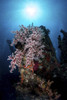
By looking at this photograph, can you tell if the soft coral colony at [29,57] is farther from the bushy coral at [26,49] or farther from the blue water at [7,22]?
the blue water at [7,22]

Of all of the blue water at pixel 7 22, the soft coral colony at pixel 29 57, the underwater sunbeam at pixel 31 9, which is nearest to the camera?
the soft coral colony at pixel 29 57

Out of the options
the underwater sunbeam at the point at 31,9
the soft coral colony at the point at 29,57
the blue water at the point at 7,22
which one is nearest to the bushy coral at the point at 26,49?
the soft coral colony at the point at 29,57

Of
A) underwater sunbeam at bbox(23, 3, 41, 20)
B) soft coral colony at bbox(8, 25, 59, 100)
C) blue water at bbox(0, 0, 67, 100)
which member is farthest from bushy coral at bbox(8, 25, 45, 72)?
underwater sunbeam at bbox(23, 3, 41, 20)

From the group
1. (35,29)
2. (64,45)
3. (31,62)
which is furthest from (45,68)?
(64,45)

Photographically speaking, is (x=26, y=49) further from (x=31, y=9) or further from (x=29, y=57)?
(x=31, y=9)

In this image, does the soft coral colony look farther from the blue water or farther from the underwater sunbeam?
the underwater sunbeam

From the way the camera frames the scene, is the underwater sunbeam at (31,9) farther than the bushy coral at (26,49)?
Yes

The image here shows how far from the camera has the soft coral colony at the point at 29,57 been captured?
3416mm

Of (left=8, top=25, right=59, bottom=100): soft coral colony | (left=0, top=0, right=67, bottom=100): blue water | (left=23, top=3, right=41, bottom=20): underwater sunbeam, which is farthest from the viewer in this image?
(left=23, top=3, right=41, bottom=20): underwater sunbeam

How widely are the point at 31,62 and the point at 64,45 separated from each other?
18.7ft

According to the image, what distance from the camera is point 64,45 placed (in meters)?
8.03

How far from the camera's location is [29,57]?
341cm

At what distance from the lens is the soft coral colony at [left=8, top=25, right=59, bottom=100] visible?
134 inches

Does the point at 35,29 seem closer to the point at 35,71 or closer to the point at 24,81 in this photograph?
the point at 35,71
